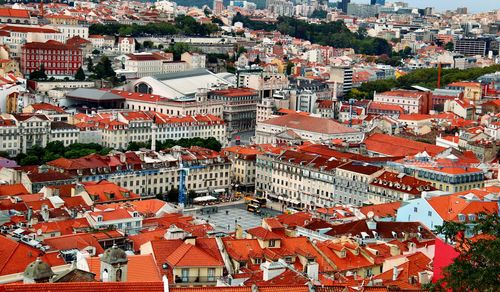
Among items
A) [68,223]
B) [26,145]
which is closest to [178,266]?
[68,223]

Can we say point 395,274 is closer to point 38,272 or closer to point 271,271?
point 271,271

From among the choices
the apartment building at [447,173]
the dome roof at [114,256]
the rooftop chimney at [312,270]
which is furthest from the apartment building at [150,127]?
the dome roof at [114,256]

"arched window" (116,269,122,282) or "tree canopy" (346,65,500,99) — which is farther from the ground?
"arched window" (116,269,122,282)

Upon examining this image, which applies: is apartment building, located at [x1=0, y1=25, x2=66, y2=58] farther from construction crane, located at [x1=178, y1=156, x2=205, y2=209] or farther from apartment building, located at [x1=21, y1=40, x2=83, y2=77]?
construction crane, located at [x1=178, y1=156, x2=205, y2=209]

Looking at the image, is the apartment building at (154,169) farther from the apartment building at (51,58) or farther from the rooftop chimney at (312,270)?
the apartment building at (51,58)

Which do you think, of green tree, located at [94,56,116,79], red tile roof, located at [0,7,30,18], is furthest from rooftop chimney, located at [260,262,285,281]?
red tile roof, located at [0,7,30,18]

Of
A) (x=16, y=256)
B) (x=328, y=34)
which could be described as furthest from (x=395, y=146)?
(x=328, y=34)

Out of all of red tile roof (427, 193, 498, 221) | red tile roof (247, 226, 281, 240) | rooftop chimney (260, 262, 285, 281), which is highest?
rooftop chimney (260, 262, 285, 281)
